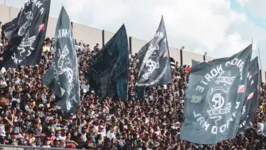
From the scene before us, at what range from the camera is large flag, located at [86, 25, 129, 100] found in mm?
18172

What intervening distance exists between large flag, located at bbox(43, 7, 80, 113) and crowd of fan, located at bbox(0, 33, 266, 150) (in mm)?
1765

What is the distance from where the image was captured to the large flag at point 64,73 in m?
15.4

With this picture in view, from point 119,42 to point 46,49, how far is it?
6.15 meters

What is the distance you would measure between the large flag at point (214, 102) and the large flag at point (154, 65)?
5952 millimetres

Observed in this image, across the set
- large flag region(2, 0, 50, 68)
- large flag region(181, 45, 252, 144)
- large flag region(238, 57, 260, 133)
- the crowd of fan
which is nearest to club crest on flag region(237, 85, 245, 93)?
large flag region(181, 45, 252, 144)

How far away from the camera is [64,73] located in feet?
51.5

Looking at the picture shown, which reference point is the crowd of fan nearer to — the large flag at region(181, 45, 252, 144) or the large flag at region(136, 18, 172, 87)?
the large flag at region(136, 18, 172, 87)

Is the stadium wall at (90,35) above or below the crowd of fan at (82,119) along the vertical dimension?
above

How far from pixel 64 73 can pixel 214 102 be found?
3.86 m

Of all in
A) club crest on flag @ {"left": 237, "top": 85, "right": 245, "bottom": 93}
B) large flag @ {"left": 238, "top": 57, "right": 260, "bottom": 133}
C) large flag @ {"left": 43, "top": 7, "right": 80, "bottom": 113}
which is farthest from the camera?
large flag @ {"left": 238, "top": 57, "right": 260, "bottom": 133}

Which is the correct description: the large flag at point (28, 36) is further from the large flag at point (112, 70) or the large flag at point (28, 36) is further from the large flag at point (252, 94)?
the large flag at point (252, 94)

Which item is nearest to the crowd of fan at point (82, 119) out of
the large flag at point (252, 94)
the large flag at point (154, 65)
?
the large flag at point (154, 65)

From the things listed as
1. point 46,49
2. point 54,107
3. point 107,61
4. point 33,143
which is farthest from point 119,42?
point 46,49

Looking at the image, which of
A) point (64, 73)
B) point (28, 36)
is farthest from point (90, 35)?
point (64, 73)
